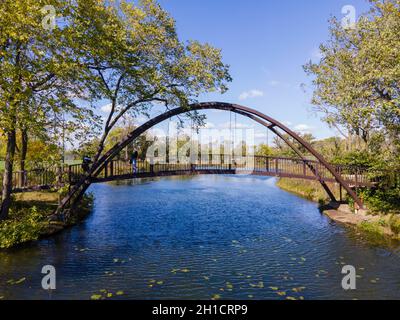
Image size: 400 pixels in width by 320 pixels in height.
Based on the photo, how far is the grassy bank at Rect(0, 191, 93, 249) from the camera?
50.6 ft

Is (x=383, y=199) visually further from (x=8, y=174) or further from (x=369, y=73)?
(x=8, y=174)

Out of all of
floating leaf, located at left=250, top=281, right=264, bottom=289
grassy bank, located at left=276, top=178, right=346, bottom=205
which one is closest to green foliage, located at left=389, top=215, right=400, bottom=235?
grassy bank, located at left=276, top=178, right=346, bottom=205

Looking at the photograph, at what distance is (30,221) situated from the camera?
16.5m

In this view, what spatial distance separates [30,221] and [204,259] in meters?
9.81

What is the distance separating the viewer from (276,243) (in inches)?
664

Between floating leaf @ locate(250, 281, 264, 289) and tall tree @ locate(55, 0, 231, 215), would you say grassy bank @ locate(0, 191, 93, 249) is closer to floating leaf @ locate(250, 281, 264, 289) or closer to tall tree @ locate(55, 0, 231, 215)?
tall tree @ locate(55, 0, 231, 215)

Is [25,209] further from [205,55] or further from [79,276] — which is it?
[205,55]

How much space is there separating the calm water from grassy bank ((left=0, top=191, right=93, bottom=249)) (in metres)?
0.77

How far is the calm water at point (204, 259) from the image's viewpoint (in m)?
11.2

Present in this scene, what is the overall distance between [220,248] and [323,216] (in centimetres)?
1163

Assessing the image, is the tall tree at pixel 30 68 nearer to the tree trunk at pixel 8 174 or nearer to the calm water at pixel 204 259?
the tree trunk at pixel 8 174

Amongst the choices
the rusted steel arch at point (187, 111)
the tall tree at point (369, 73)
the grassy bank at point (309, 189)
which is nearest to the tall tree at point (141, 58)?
the rusted steel arch at point (187, 111)

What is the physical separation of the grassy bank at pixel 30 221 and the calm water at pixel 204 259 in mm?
769

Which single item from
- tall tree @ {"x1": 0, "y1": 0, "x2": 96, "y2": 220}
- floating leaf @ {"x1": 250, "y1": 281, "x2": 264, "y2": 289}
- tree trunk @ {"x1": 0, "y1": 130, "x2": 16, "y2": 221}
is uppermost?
tall tree @ {"x1": 0, "y1": 0, "x2": 96, "y2": 220}
